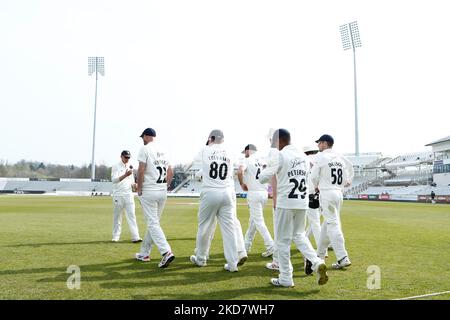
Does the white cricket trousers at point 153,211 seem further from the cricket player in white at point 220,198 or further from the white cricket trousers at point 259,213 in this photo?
the white cricket trousers at point 259,213

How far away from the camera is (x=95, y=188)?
288ft

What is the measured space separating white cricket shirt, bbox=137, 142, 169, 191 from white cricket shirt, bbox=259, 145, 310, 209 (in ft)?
7.90

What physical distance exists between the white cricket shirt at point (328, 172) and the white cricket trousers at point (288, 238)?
67.7 inches

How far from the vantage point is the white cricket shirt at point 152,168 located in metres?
7.87

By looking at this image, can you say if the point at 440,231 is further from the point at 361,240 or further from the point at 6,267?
the point at 6,267

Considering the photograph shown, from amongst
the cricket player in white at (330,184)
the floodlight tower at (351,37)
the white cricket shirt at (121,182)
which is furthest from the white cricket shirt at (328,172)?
the floodlight tower at (351,37)

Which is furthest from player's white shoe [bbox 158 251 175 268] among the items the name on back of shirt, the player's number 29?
the name on back of shirt

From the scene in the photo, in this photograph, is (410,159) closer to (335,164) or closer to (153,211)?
(335,164)

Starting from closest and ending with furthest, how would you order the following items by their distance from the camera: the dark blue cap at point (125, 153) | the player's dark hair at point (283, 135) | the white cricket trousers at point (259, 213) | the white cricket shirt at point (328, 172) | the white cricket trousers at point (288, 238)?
the white cricket trousers at point (288, 238), the player's dark hair at point (283, 135), the white cricket shirt at point (328, 172), the white cricket trousers at point (259, 213), the dark blue cap at point (125, 153)

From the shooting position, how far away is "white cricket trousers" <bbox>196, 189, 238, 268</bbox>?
23.8ft

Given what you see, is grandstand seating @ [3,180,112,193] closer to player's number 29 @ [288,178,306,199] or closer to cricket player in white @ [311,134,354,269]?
cricket player in white @ [311,134,354,269]

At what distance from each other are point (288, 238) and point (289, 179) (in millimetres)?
933

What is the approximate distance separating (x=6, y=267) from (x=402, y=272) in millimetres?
7169

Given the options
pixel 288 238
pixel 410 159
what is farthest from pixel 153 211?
pixel 410 159
